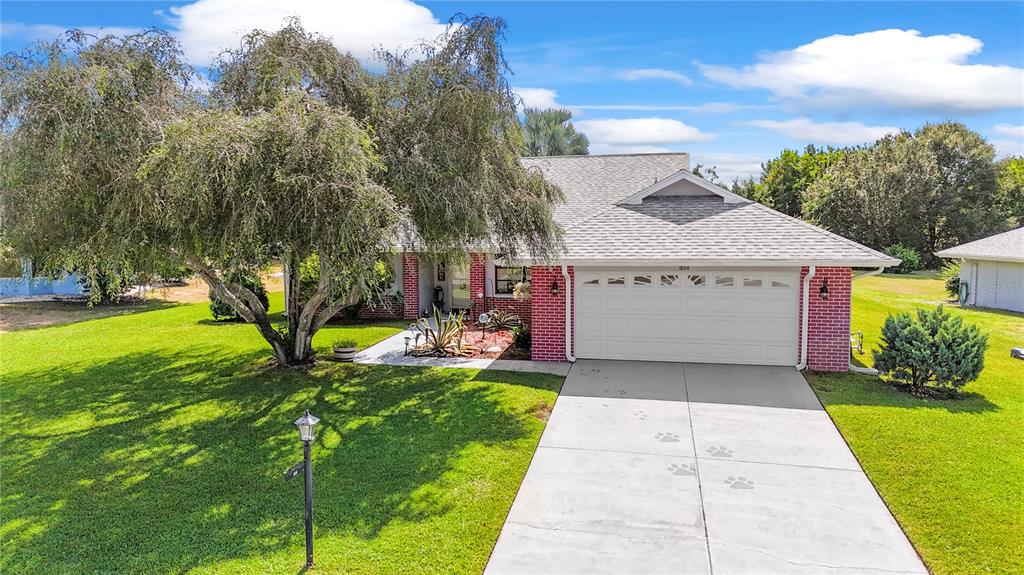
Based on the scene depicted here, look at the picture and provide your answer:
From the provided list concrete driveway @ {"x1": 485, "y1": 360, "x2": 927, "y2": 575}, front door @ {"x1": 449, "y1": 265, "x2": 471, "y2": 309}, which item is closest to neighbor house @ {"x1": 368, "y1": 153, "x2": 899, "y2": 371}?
concrete driveway @ {"x1": 485, "y1": 360, "x2": 927, "y2": 575}

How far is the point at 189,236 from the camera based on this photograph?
25.7ft

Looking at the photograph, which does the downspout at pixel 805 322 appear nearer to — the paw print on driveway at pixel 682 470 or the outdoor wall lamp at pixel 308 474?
the paw print on driveway at pixel 682 470

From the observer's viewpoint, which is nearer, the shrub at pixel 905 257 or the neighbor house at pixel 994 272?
the neighbor house at pixel 994 272

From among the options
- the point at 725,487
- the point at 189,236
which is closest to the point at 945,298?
the point at 725,487

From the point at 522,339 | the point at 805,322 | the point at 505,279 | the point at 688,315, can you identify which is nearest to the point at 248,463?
the point at 522,339

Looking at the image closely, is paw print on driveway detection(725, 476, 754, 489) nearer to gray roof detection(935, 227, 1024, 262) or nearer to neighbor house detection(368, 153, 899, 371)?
neighbor house detection(368, 153, 899, 371)

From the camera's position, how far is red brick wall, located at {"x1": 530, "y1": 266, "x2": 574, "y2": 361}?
12.4 m

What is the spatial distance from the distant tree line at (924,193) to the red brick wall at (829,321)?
3374 centimetres

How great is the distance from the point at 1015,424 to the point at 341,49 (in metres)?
11.7

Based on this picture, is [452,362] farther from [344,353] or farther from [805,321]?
[805,321]

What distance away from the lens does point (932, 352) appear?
32.0 ft

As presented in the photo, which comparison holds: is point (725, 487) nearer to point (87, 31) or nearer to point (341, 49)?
point (341, 49)

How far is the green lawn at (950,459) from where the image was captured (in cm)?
539

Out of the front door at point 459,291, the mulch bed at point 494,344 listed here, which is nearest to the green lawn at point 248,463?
the mulch bed at point 494,344
